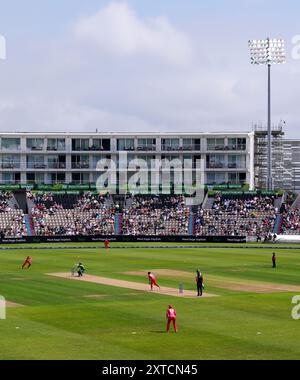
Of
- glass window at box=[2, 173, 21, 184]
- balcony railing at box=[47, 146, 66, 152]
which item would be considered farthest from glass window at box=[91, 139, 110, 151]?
glass window at box=[2, 173, 21, 184]

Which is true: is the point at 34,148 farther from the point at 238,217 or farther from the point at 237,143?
the point at 238,217

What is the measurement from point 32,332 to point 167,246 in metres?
60.6

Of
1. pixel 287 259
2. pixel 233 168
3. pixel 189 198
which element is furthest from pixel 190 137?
pixel 287 259

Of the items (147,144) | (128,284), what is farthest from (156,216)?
(128,284)

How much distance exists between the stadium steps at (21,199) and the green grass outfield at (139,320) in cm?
5057

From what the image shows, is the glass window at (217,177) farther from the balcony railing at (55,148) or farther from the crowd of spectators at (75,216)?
the crowd of spectators at (75,216)

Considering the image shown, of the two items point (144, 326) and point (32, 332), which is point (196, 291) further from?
point (32, 332)

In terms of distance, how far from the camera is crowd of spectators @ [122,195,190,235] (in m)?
108

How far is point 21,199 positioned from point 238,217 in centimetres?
3095

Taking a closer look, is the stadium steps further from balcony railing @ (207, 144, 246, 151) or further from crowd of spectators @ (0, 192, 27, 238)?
balcony railing @ (207, 144, 246, 151)

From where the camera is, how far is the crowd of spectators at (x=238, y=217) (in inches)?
4203

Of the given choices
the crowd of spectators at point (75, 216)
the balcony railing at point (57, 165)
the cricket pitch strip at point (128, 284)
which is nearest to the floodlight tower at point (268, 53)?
the crowd of spectators at point (75, 216)

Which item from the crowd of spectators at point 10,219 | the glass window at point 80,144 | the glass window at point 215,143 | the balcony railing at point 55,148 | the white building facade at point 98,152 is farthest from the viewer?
the glass window at point 215,143
